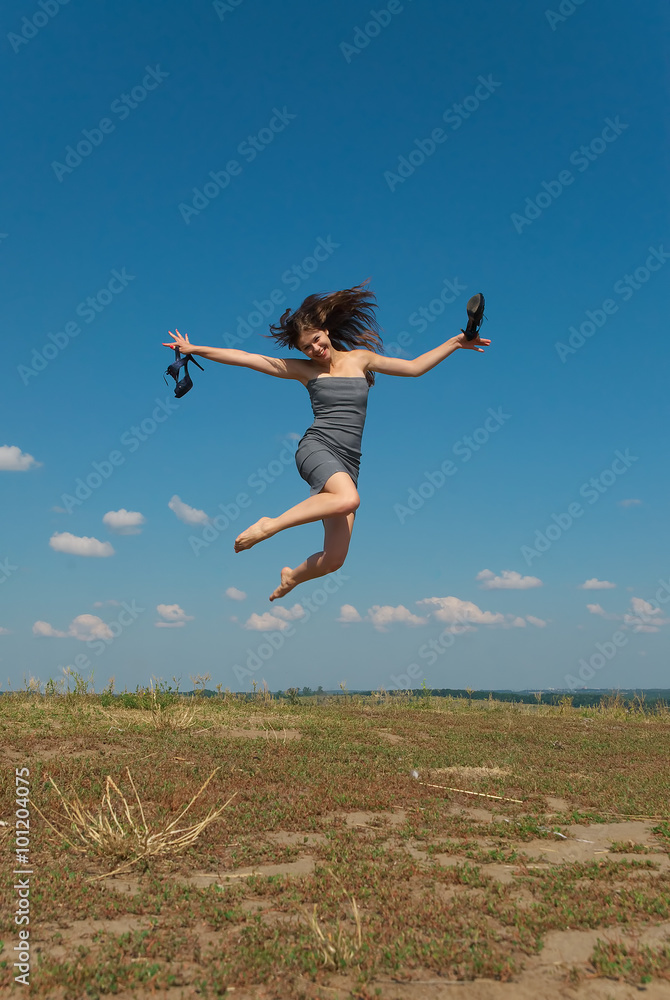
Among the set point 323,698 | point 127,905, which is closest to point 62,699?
point 323,698

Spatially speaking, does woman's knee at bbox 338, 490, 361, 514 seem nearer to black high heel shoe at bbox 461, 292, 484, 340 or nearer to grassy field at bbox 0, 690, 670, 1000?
black high heel shoe at bbox 461, 292, 484, 340

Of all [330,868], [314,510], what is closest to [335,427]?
[314,510]

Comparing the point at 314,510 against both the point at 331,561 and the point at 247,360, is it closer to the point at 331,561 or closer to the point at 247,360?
the point at 331,561

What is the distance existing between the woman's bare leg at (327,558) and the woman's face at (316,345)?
1333 mm

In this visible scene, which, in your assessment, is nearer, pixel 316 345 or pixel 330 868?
pixel 330 868

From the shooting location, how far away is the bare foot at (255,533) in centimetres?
541

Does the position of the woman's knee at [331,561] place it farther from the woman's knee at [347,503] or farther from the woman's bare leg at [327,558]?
the woman's knee at [347,503]

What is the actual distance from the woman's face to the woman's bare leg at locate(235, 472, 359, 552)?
1.10 m

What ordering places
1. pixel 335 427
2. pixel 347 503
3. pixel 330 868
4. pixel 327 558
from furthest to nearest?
pixel 327 558
pixel 335 427
pixel 347 503
pixel 330 868

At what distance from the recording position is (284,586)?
6.13m

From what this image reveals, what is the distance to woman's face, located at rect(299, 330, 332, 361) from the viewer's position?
5.94 metres

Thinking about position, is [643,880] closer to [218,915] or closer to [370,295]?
[218,915]

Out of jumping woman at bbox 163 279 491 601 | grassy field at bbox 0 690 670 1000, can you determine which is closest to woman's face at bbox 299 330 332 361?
jumping woman at bbox 163 279 491 601

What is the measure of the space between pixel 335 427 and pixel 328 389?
1.08 ft
